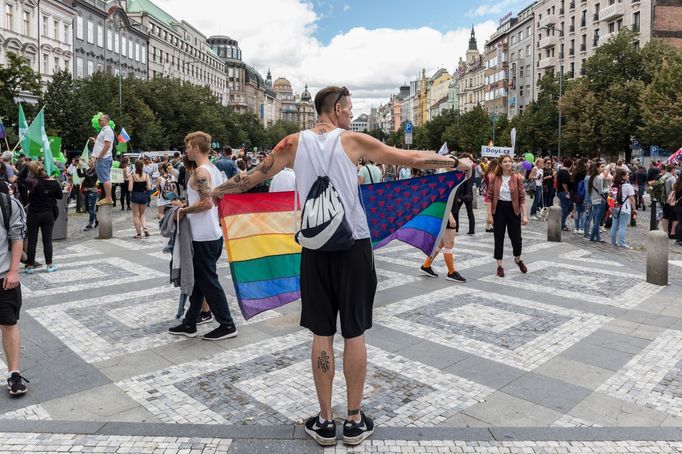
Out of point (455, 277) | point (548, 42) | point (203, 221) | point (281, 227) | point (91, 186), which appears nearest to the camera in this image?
point (281, 227)

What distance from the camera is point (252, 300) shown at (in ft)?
17.2

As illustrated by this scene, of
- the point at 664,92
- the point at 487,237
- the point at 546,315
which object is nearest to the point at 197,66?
the point at 664,92

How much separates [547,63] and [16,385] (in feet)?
249

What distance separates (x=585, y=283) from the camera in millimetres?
9008

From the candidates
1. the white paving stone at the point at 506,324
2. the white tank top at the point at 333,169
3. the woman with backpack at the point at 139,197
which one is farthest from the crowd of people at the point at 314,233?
the woman with backpack at the point at 139,197

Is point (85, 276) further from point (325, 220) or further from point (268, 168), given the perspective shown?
point (325, 220)

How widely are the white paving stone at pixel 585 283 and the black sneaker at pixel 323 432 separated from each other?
17.3 ft

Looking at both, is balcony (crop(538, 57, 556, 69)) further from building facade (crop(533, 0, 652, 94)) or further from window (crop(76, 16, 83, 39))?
window (crop(76, 16, 83, 39))

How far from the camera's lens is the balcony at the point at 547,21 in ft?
232

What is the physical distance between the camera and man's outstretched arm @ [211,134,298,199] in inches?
151

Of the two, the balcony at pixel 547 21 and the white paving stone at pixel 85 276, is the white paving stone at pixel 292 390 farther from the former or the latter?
the balcony at pixel 547 21

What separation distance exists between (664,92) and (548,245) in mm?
30686

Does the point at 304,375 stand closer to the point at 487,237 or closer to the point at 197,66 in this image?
the point at 487,237

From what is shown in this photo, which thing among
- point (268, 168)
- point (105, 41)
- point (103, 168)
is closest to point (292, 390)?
point (268, 168)
